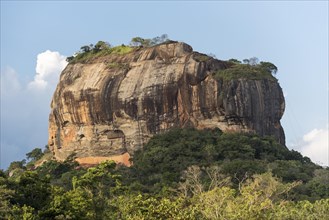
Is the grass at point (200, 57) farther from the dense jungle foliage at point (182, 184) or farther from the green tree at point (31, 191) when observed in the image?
the green tree at point (31, 191)

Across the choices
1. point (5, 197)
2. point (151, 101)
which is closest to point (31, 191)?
point (5, 197)

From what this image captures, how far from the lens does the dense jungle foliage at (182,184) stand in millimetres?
26805

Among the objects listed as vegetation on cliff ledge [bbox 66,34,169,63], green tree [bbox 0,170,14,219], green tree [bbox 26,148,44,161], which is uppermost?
vegetation on cliff ledge [bbox 66,34,169,63]

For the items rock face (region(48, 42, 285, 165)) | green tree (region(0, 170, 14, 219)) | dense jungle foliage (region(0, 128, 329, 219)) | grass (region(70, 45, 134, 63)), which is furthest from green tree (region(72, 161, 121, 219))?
grass (region(70, 45, 134, 63))

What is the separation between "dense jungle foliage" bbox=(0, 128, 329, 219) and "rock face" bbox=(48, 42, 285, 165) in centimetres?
152

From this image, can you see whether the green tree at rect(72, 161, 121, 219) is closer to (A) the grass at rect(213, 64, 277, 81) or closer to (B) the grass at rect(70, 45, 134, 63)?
(A) the grass at rect(213, 64, 277, 81)

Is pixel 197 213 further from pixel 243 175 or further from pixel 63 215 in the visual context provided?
pixel 243 175

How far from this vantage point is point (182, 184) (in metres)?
42.7

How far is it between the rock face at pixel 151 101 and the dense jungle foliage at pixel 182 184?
4.99 feet

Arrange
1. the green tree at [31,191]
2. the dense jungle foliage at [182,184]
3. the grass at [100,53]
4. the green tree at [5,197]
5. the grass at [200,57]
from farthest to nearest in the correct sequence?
the grass at [100,53] → the grass at [200,57] → the green tree at [31,191] → the dense jungle foliage at [182,184] → the green tree at [5,197]

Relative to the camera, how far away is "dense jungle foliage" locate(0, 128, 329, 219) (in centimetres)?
2680

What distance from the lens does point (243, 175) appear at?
169 ft

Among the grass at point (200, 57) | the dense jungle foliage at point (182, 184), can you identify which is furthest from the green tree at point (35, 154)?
the grass at point (200, 57)

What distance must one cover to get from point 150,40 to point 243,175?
21.1 metres
